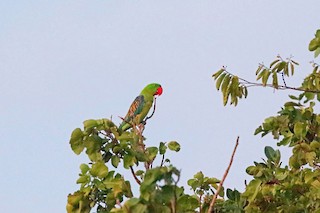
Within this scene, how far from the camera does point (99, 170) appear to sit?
182 inches

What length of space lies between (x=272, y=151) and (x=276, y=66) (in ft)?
2.26

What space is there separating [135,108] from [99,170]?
3.47 metres

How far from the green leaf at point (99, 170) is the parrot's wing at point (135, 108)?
2.53 meters

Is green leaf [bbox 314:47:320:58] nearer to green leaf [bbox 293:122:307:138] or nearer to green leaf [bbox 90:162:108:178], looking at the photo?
green leaf [bbox 293:122:307:138]

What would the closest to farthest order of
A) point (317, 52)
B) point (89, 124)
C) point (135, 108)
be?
point (89, 124) → point (317, 52) → point (135, 108)

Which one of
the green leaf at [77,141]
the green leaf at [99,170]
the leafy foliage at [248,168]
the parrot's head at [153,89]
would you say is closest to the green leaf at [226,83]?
the leafy foliage at [248,168]

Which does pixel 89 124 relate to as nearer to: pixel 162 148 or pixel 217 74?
pixel 162 148

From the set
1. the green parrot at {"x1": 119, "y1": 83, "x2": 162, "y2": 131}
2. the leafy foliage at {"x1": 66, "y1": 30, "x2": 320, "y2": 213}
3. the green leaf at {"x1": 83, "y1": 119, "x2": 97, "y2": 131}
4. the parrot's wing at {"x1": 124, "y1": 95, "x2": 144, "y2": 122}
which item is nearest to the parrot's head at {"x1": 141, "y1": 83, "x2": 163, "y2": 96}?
the green parrot at {"x1": 119, "y1": 83, "x2": 162, "y2": 131}

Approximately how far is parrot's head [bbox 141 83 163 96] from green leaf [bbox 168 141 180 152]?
4651 mm

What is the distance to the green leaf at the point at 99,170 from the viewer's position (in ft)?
15.1

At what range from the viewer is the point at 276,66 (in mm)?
6215

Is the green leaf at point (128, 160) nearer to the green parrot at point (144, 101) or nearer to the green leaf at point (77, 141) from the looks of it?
the green leaf at point (77, 141)

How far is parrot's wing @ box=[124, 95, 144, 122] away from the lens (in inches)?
303

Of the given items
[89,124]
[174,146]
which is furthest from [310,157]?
[89,124]
